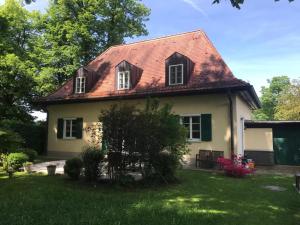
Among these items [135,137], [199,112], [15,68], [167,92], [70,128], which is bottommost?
[135,137]

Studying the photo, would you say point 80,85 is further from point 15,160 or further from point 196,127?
point 15,160

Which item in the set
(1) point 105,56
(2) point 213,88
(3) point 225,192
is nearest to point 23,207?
(3) point 225,192

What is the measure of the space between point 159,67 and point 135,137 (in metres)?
10.3

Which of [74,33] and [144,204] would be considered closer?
[144,204]

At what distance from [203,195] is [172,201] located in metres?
1.31

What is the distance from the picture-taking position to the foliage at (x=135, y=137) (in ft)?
32.8

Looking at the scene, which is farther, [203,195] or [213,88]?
[213,88]

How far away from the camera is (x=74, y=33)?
26703mm

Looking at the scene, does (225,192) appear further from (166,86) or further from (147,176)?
(166,86)

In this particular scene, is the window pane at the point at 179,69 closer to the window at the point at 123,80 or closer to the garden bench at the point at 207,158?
the window at the point at 123,80

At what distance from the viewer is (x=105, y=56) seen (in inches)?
939

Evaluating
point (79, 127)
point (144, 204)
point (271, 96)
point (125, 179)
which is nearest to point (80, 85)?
point (79, 127)

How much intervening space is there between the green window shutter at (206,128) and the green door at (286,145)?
19.6ft

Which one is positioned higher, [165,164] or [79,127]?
[79,127]
